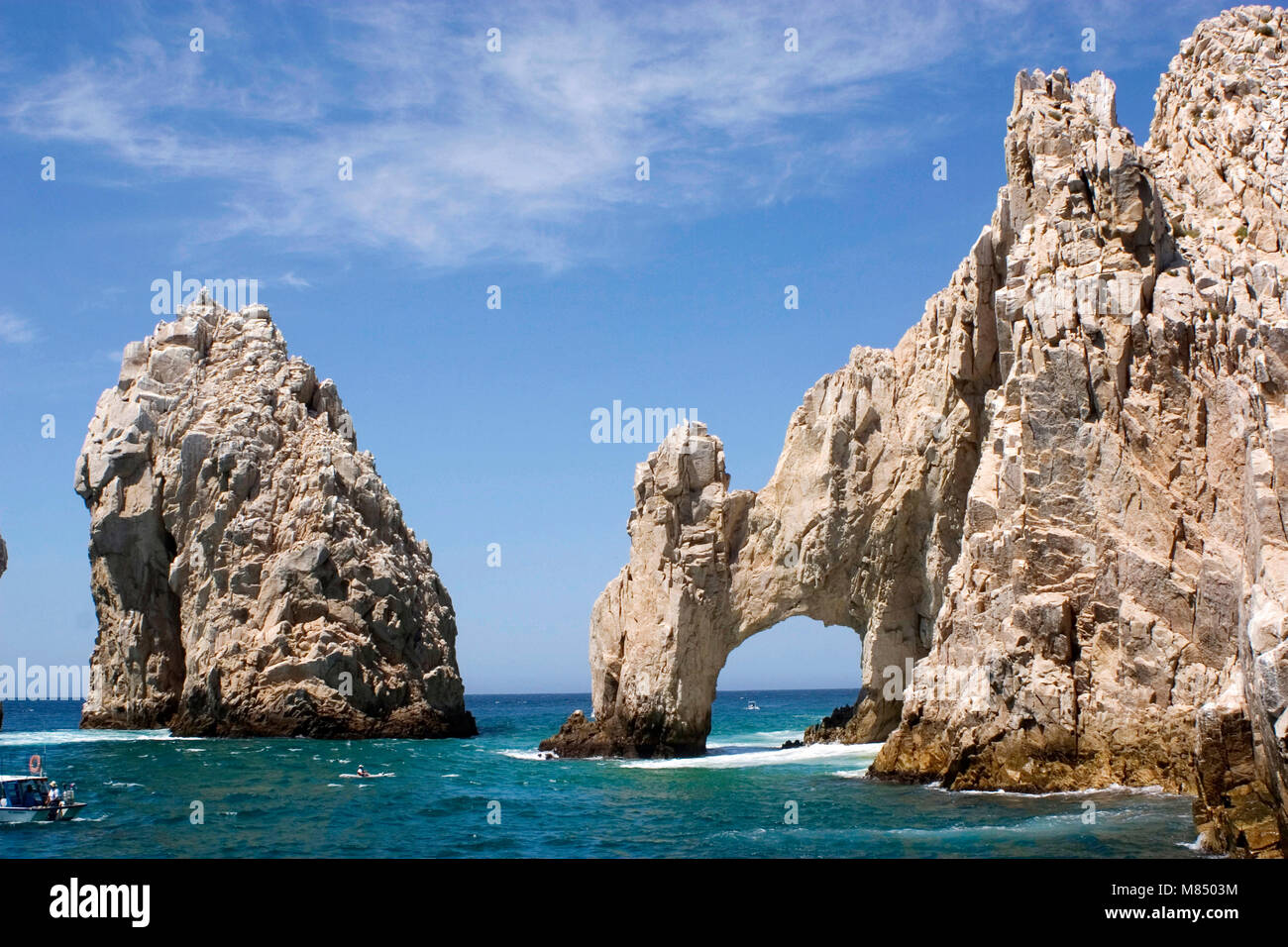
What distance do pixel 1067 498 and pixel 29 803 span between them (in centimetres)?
2498

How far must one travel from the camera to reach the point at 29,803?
27281 millimetres

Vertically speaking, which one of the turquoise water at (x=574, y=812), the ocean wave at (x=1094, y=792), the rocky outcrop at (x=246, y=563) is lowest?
the turquoise water at (x=574, y=812)

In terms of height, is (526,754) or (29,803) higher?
(29,803)

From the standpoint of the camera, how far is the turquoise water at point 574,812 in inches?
840

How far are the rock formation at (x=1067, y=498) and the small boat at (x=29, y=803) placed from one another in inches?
728

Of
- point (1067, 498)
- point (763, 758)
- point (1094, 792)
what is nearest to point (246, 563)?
point (763, 758)

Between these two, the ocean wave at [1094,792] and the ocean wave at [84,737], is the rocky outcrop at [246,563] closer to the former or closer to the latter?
the ocean wave at [84,737]

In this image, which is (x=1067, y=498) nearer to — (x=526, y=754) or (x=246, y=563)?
(x=526, y=754)

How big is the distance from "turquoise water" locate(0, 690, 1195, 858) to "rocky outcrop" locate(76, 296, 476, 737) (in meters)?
12.2

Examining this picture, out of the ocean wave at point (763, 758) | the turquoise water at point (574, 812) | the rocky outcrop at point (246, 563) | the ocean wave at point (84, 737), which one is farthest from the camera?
the rocky outcrop at point (246, 563)

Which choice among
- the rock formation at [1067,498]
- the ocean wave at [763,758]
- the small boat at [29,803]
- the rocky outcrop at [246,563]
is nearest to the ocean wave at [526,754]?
the rock formation at [1067,498]

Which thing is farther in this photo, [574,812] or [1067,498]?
[574,812]
